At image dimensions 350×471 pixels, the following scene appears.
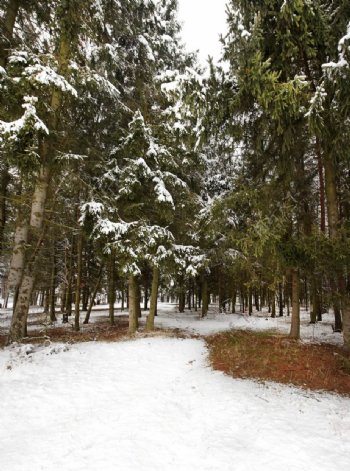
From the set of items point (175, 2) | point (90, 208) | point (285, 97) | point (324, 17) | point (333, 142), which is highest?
point (175, 2)

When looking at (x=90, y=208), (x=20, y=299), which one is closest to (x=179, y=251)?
(x=90, y=208)

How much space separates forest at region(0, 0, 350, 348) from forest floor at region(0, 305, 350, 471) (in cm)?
249

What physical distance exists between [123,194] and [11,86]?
19.4 ft

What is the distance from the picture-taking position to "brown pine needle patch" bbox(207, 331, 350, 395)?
727cm

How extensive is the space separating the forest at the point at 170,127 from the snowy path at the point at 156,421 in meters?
3.10

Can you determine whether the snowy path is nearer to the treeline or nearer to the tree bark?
the tree bark

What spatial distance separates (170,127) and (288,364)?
33.9ft

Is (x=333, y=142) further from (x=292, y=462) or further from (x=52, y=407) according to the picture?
(x=52, y=407)

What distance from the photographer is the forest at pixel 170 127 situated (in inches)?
287

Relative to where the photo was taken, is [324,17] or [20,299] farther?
[20,299]

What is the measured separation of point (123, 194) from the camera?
12.7 metres

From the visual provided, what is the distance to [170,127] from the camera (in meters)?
13.8

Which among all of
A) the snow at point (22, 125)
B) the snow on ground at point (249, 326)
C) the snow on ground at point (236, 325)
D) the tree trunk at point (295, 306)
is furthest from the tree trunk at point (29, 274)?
the tree trunk at point (295, 306)

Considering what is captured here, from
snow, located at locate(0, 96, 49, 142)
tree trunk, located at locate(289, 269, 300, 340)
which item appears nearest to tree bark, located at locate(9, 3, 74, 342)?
snow, located at locate(0, 96, 49, 142)
